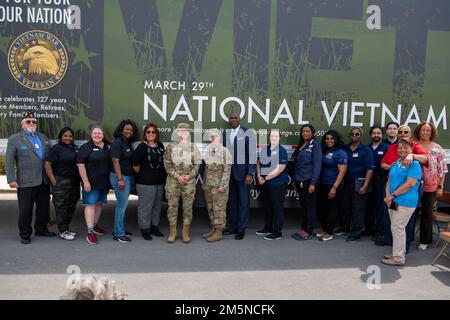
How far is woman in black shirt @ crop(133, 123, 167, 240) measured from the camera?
16.1 feet

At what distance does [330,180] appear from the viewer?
5.18 m

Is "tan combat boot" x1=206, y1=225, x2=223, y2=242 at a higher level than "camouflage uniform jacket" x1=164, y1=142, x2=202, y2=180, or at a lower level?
lower

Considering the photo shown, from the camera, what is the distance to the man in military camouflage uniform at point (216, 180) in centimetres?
497

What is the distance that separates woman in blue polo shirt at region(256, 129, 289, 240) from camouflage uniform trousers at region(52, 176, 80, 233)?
2.32 m

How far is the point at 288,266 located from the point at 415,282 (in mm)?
1222

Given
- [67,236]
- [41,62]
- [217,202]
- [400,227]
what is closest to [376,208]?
[400,227]

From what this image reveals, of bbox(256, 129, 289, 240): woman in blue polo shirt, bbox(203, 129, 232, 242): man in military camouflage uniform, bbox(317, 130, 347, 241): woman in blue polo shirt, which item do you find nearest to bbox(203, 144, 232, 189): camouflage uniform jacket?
bbox(203, 129, 232, 242): man in military camouflage uniform

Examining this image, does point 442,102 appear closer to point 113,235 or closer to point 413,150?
point 413,150

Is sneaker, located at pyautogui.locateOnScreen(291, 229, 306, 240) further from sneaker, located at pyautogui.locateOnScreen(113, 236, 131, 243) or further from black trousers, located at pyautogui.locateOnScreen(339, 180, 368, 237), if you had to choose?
sneaker, located at pyautogui.locateOnScreen(113, 236, 131, 243)

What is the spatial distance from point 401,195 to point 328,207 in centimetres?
115

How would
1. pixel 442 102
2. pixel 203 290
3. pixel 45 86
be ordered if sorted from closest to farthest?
pixel 203 290 → pixel 45 86 → pixel 442 102

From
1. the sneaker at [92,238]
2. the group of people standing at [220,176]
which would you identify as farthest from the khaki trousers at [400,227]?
the sneaker at [92,238]

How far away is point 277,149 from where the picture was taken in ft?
16.8

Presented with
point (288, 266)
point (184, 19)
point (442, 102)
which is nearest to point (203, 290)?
point (288, 266)
